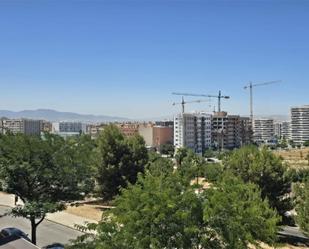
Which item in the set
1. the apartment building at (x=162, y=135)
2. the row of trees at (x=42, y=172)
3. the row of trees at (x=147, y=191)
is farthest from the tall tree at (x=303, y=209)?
the apartment building at (x=162, y=135)

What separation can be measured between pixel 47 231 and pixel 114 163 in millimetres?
8596

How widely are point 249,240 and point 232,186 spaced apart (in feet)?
6.00

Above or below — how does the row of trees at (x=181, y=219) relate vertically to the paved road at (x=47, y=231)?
above

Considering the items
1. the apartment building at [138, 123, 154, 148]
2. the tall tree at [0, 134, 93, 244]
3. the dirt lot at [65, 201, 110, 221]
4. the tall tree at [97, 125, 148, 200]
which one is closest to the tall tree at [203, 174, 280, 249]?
the tall tree at [0, 134, 93, 244]

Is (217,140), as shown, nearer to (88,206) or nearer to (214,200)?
(88,206)

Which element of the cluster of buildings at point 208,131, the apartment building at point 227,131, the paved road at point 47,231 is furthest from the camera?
the apartment building at point 227,131

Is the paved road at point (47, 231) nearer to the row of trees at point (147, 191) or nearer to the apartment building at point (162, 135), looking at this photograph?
the row of trees at point (147, 191)

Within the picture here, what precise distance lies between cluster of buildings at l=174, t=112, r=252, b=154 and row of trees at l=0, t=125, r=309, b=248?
12767 centimetres

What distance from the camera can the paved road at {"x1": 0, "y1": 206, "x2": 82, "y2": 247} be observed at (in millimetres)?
27609

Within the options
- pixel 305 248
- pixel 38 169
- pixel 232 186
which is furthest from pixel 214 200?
pixel 305 248

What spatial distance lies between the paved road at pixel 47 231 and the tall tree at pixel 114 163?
5.87m

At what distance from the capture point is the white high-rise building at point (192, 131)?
167 meters

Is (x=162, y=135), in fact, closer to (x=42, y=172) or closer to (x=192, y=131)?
(x=192, y=131)

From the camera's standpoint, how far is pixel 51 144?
23734 millimetres
